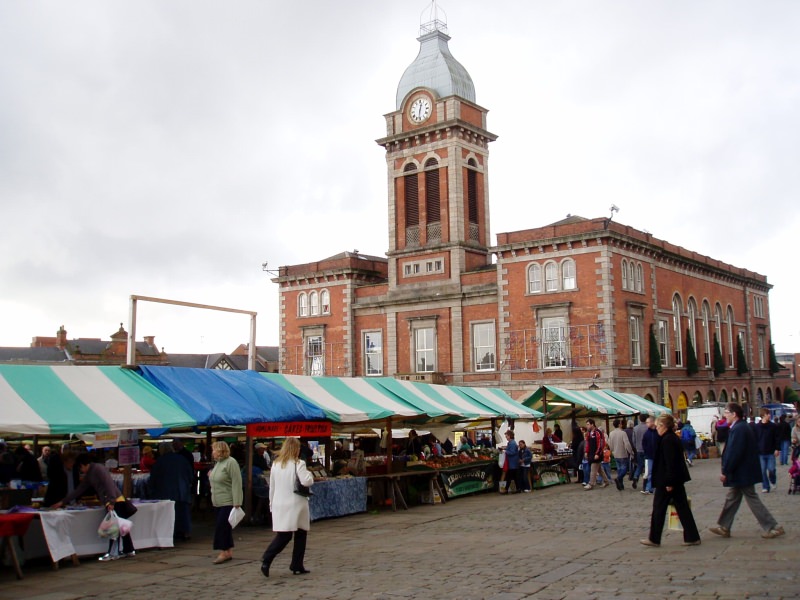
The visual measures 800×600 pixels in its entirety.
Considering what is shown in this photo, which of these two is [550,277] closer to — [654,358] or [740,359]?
[654,358]

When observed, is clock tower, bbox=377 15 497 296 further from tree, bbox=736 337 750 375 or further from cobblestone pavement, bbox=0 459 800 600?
cobblestone pavement, bbox=0 459 800 600

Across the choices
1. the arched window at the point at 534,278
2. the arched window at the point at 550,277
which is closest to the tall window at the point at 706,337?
the arched window at the point at 550,277

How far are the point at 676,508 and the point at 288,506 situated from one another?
5.25 meters

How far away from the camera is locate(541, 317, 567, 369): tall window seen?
41.9m

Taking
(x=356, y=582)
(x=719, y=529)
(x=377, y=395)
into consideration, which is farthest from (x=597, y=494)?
(x=356, y=582)

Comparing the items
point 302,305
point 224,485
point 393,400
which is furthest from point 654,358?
point 224,485

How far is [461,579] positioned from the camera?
Answer: 9.88 m

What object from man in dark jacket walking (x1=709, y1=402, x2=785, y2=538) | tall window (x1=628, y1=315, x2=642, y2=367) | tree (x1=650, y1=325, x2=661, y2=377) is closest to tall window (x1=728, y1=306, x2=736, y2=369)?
tree (x1=650, y1=325, x2=661, y2=377)

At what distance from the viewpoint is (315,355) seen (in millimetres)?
51719

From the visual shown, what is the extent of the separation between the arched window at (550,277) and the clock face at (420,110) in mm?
12082

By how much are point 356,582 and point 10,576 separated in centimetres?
490

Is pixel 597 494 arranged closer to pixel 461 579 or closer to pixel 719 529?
pixel 719 529

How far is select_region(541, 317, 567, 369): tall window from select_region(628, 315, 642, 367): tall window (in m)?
3.46

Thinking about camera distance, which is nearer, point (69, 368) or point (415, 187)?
point (69, 368)
